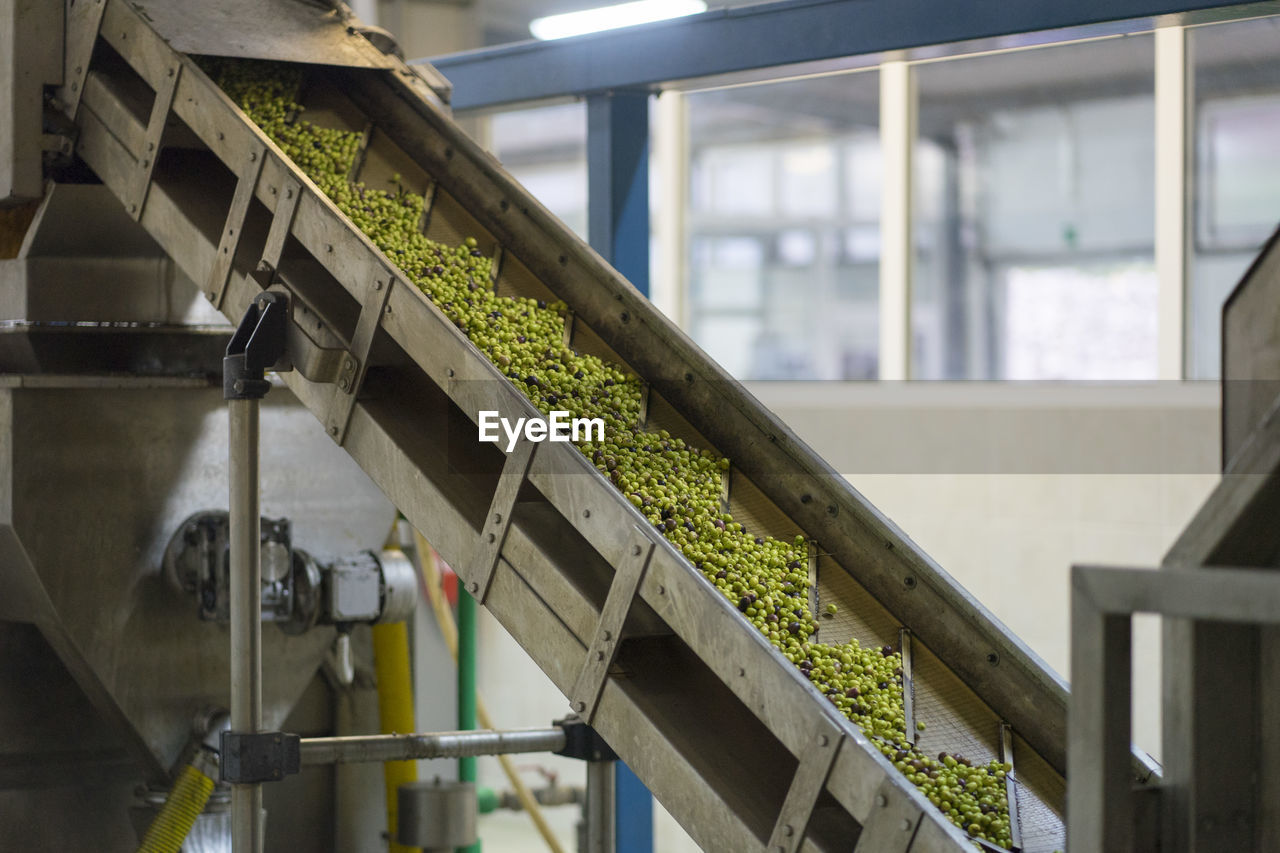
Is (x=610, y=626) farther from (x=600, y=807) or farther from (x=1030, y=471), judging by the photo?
(x=1030, y=471)

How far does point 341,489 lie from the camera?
4.15 metres

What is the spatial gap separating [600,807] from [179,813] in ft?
3.63

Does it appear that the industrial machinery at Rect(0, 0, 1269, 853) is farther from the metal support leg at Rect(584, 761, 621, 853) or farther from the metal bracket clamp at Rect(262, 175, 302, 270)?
the metal support leg at Rect(584, 761, 621, 853)

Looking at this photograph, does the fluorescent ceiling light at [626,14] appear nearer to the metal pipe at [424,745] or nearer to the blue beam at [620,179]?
the blue beam at [620,179]

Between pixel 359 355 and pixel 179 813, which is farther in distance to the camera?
pixel 179 813

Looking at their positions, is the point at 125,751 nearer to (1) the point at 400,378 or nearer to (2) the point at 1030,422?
(1) the point at 400,378

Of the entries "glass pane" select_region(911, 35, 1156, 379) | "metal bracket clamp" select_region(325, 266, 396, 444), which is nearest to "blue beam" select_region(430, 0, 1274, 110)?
"metal bracket clamp" select_region(325, 266, 396, 444)

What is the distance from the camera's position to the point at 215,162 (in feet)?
12.0

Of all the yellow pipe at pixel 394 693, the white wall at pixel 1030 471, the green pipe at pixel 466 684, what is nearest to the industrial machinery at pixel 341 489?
the yellow pipe at pixel 394 693

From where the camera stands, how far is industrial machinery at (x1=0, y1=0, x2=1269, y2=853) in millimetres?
2432

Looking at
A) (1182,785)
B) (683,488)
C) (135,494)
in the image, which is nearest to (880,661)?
(683,488)

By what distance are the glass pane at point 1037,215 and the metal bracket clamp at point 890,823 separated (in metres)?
4.06

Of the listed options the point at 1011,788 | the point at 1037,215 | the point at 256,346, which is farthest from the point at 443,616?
the point at 1037,215

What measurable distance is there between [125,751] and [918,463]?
353 centimetres
